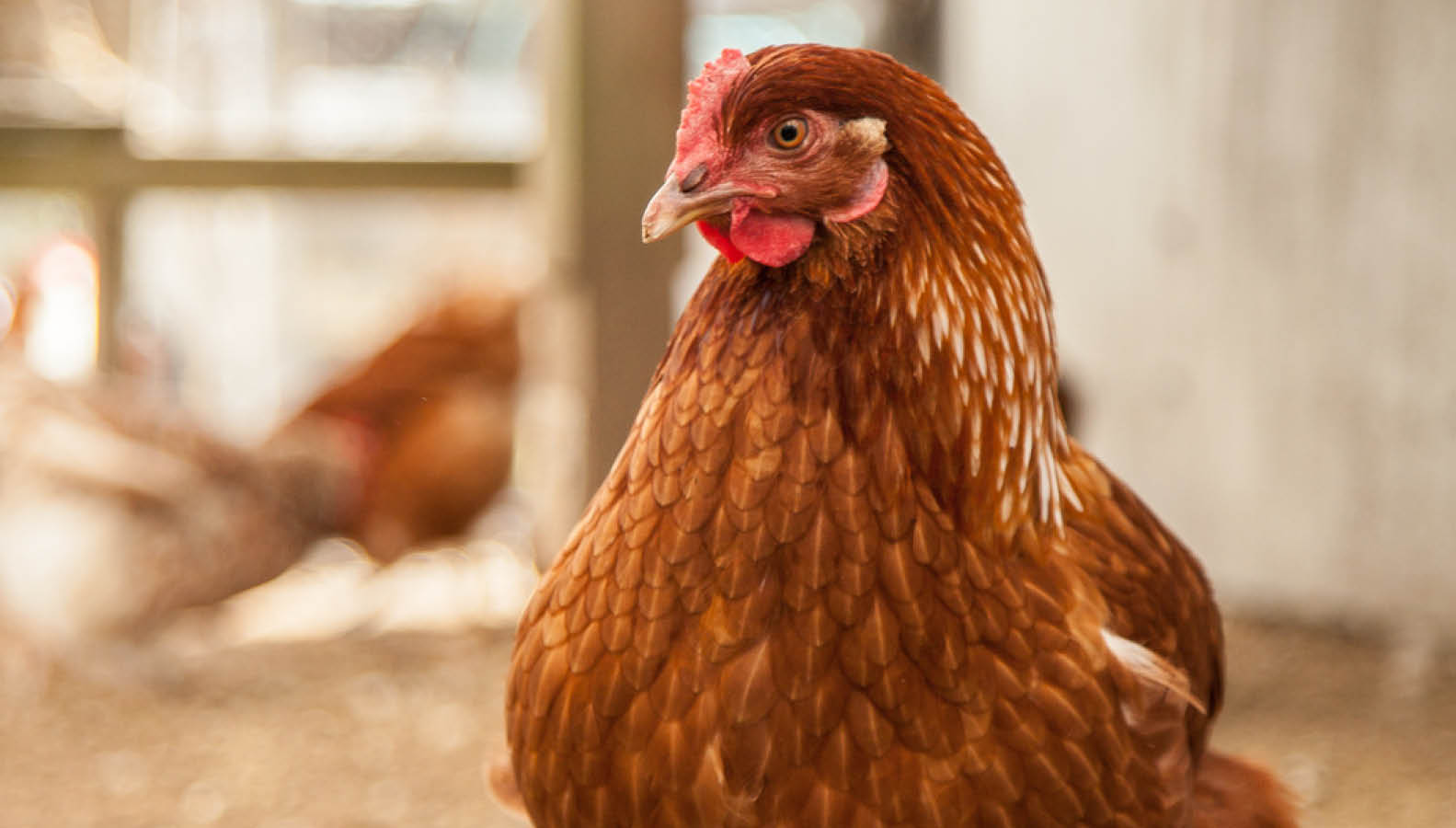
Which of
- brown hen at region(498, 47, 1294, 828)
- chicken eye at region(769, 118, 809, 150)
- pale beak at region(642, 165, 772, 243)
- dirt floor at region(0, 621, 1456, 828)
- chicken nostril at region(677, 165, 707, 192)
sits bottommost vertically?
dirt floor at region(0, 621, 1456, 828)

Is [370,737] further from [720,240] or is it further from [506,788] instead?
[720,240]

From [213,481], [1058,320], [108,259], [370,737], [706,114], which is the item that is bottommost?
[370,737]

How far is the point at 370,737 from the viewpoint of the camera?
2.74 metres

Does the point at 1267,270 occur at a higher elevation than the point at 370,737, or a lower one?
higher

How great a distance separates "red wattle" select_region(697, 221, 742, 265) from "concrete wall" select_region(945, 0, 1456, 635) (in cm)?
228

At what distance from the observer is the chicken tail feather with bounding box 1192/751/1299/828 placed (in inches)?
56.7

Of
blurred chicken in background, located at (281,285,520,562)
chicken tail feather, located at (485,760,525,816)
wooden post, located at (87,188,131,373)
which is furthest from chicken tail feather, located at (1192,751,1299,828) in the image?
wooden post, located at (87,188,131,373)

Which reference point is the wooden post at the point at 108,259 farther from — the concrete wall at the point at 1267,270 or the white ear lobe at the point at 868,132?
the white ear lobe at the point at 868,132

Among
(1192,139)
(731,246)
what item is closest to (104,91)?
(1192,139)

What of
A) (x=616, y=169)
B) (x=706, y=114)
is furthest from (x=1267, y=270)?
(x=706, y=114)

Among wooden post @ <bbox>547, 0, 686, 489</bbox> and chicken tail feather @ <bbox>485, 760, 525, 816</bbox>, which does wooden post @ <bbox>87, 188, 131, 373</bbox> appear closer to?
wooden post @ <bbox>547, 0, 686, 489</bbox>

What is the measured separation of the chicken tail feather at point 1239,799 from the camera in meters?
1.44

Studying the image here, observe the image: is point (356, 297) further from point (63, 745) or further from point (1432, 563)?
point (1432, 563)

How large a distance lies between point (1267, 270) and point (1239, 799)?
93.9 inches
